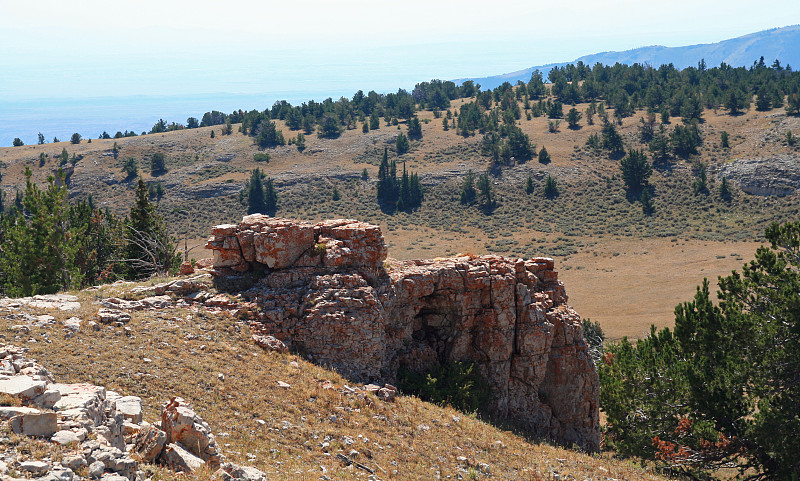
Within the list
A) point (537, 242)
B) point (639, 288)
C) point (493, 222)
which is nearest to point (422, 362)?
point (639, 288)

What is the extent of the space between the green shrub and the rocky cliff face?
0.49 metres

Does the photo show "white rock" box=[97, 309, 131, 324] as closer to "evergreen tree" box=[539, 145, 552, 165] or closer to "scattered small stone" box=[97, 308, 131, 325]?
"scattered small stone" box=[97, 308, 131, 325]

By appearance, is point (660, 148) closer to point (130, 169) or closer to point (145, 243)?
point (145, 243)

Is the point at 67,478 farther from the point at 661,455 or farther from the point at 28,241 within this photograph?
the point at 28,241

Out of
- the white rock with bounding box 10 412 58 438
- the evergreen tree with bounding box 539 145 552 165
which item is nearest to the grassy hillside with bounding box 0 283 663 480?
the white rock with bounding box 10 412 58 438

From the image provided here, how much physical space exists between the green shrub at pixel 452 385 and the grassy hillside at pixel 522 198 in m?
40.7

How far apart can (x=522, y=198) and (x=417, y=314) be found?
3339 inches

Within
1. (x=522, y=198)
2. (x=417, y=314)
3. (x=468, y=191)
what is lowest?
(x=522, y=198)

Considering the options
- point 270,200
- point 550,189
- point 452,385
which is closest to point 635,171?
point 550,189

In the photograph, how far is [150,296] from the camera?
64.2 ft

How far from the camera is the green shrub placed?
2120 centimetres

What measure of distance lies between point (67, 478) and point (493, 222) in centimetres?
9214

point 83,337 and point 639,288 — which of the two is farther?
point 639,288

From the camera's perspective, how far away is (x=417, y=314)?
23750 mm
